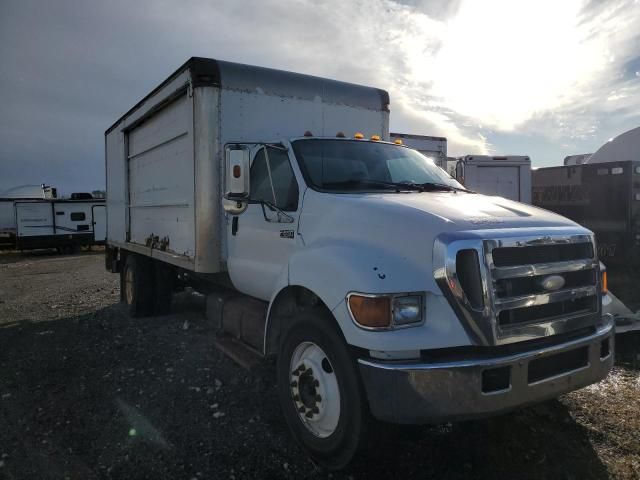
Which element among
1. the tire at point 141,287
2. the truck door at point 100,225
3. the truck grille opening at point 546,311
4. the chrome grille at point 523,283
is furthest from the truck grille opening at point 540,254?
the truck door at point 100,225

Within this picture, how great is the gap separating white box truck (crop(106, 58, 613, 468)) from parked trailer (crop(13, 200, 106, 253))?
57.7ft

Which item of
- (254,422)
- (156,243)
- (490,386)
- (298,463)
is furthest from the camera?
(156,243)

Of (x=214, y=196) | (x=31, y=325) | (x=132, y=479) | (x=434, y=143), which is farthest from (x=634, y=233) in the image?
(x=31, y=325)

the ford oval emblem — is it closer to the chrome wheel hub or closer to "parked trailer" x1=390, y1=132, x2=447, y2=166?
the chrome wheel hub

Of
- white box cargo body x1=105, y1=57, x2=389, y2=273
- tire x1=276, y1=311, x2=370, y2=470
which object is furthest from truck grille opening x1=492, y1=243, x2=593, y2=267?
white box cargo body x1=105, y1=57, x2=389, y2=273

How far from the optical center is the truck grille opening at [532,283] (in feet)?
9.09

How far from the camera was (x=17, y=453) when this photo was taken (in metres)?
3.45

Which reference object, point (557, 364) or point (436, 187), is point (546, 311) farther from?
point (436, 187)

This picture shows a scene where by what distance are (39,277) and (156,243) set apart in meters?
9.38

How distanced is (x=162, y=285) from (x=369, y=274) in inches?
211

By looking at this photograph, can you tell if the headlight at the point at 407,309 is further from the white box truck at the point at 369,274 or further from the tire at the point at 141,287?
the tire at the point at 141,287

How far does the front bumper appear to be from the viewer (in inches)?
102

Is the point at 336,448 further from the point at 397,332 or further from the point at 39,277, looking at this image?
the point at 39,277

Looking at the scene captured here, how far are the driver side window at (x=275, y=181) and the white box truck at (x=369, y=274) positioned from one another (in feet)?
0.05
